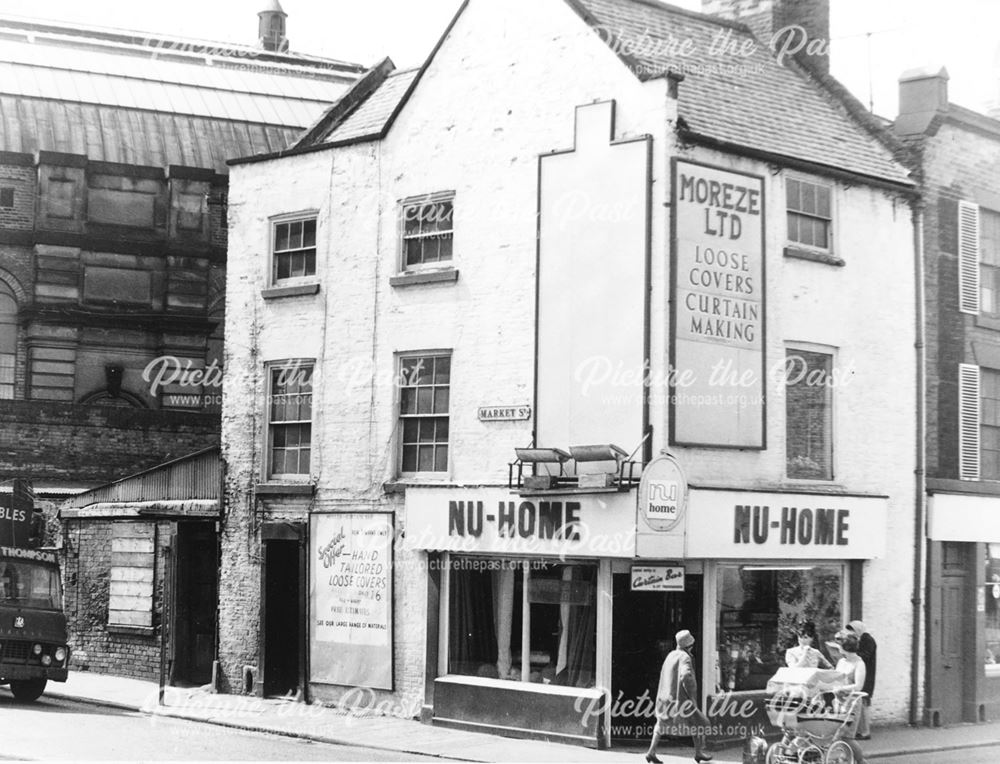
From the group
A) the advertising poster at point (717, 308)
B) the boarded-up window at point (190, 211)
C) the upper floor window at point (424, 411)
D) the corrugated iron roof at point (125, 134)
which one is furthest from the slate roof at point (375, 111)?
the corrugated iron roof at point (125, 134)

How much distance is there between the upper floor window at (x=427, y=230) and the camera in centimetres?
2177

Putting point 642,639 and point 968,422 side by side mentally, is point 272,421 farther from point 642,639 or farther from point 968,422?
point 968,422

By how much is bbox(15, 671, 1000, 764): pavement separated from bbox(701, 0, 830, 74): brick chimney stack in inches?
423

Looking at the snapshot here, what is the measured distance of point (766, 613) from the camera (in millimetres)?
19938

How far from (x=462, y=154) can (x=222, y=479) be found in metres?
7.09

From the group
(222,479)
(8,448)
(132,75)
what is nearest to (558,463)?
(222,479)

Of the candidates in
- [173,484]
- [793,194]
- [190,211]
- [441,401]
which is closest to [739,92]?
[793,194]

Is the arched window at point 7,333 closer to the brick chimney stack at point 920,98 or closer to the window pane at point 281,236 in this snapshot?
the window pane at point 281,236

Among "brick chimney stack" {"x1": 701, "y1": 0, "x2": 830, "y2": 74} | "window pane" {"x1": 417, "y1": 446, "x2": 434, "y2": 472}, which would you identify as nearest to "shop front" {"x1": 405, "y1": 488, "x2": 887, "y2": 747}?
"window pane" {"x1": 417, "y1": 446, "x2": 434, "y2": 472}

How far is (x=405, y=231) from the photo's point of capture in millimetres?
22359

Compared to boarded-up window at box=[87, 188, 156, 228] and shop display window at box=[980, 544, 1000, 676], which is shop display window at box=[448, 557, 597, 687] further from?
boarded-up window at box=[87, 188, 156, 228]

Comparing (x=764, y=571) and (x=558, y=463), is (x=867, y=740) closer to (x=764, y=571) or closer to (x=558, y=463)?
(x=764, y=571)

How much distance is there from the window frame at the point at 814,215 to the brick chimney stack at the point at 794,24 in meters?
3.33

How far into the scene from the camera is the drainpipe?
2158cm
